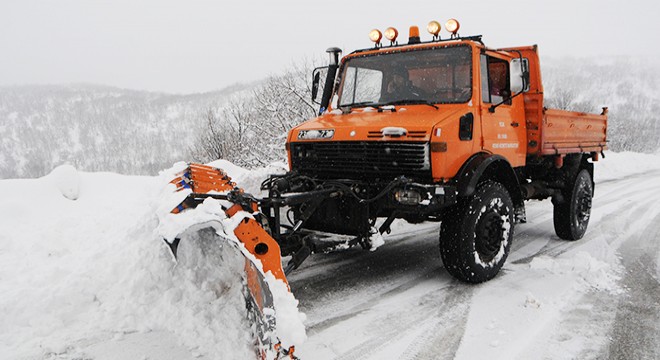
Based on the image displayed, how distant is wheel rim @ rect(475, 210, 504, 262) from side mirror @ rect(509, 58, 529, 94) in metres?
1.29

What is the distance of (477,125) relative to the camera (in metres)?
4.38

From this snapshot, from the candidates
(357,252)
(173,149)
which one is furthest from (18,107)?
(357,252)

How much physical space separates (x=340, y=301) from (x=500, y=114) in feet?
8.67

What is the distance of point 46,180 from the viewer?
703 cm

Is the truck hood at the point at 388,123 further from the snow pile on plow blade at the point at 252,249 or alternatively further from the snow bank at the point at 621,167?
the snow bank at the point at 621,167

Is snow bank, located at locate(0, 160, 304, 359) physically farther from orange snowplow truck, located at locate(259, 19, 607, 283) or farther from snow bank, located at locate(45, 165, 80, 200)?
snow bank, located at locate(45, 165, 80, 200)

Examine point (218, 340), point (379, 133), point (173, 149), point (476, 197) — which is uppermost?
point (379, 133)

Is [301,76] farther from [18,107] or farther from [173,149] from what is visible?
[18,107]

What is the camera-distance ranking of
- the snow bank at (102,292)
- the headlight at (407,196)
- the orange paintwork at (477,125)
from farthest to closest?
the orange paintwork at (477,125)
the headlight at (407,196)
the snow bank at (102,292)

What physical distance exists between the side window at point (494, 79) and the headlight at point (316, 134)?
1613 mm

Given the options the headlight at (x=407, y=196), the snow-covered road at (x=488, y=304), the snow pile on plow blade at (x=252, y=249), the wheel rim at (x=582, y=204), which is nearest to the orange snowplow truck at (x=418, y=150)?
the headlight at (x=407, y=196)

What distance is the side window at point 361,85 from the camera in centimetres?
499

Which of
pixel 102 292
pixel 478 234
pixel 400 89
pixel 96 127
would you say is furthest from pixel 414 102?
pixel 96 127

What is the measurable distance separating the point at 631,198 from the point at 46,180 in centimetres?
1193
